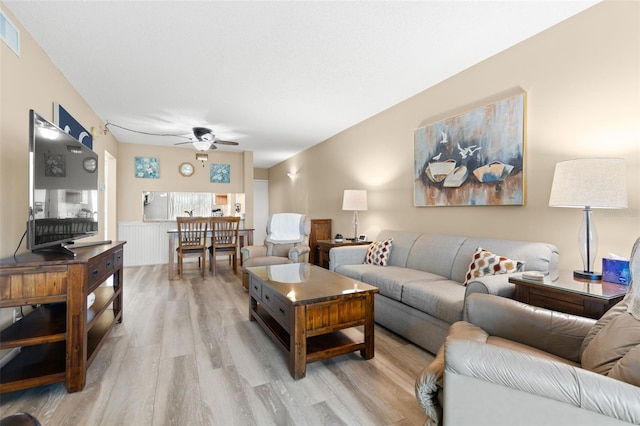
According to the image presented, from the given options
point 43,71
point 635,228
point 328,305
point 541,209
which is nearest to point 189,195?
point 43,71

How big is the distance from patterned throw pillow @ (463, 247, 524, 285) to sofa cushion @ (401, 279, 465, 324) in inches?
5.9

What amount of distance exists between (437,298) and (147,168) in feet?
A: 19.6

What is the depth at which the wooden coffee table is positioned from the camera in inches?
73.8

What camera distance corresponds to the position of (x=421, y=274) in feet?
8.97

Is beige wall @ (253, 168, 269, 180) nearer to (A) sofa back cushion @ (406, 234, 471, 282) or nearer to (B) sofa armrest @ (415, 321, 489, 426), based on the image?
(A) sofa back cushion @ (406, 234, 471, 282)

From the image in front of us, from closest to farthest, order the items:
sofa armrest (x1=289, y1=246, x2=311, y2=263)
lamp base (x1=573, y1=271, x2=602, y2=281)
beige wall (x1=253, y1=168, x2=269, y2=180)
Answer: lamp base (x1=573, y1=271, x2=602, y2=281), sofa armrest (x1=289, y1=246, x2=311, y2=263), beige wall (x1=253, y1=168, x2=269, y2=180)

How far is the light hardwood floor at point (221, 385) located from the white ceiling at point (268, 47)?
2.40 m

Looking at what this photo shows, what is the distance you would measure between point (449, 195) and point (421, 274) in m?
0.91

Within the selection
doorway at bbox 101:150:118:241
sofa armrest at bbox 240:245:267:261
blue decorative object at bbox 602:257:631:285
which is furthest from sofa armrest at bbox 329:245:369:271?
doorway at bbox 101:150:118:241

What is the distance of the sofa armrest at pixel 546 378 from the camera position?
0.77 metres

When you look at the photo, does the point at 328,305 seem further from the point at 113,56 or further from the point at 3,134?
the point at 113,56

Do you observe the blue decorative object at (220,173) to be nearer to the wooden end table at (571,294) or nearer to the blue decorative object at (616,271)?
the wooden end table at (571,294)

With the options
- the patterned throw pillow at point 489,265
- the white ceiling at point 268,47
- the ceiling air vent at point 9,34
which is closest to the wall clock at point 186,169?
the white ceiling at point 268,47

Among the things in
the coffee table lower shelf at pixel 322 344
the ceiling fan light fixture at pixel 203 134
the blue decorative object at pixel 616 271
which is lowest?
the coffee table lower shelf at pixel 322 344
